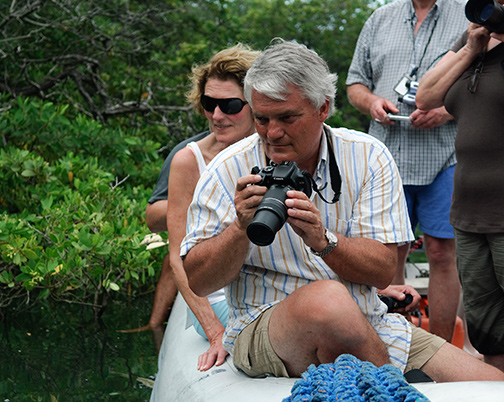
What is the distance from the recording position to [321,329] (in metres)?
1.95

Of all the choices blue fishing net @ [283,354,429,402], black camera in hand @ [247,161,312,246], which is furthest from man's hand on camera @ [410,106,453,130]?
blue fishing net @ [283,354,429,402]

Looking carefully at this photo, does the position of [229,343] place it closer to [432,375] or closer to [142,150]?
[432,375]

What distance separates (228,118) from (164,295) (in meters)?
2.02

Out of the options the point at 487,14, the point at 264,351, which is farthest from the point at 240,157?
the point at 487,14

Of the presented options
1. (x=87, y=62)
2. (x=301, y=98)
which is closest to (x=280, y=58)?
(x=301, y=98)

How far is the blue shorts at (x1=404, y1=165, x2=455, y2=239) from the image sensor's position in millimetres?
3527

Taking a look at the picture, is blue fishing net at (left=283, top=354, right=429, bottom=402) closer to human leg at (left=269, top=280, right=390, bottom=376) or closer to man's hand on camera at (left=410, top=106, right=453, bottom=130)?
human leg at (left=269, top=280, right=390, bottom=376)

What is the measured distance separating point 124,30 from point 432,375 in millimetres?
6431

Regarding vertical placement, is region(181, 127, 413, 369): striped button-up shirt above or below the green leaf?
above

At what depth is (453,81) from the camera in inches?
117

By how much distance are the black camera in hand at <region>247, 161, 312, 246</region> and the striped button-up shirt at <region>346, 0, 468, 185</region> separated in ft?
5.52

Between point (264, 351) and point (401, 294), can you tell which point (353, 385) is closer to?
point (264, 351)

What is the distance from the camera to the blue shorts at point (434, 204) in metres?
3.53

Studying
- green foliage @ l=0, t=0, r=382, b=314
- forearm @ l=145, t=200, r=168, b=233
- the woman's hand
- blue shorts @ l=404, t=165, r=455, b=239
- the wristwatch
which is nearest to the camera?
the wristwatch
